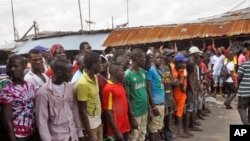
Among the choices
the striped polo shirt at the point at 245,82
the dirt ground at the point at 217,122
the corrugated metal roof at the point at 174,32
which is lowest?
the dirt ground at the point at 217,122

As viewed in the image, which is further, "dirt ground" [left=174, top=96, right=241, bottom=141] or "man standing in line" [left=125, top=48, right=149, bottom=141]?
"dirt ground" [left=174, top=96, right=241, bottom=141]

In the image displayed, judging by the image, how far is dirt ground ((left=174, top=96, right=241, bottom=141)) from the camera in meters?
7.14

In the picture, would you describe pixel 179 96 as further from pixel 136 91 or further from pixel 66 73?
pixel 66 73

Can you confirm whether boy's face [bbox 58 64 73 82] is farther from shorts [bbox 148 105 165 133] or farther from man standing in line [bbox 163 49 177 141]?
man standing in line [bbox 163 49 177 141]

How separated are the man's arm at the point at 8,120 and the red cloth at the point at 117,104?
1.27 metres

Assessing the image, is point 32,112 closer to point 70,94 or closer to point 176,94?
point 70,94

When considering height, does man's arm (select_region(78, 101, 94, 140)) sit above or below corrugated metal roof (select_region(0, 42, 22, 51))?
below

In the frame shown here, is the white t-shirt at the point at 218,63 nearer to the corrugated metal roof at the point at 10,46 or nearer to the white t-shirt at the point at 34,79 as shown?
the white t-shirt at the point at 34,79

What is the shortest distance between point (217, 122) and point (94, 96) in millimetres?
5449

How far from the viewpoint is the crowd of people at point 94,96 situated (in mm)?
3385

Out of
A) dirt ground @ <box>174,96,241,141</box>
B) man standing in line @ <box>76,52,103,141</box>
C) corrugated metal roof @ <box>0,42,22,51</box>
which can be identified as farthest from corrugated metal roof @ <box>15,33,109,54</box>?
man standing in line @ <box>76,52,103,141</box>

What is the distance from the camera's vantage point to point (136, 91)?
5.01 metres

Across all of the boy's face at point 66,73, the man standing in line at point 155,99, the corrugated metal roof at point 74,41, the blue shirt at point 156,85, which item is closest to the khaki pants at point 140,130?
Result: the man standing in line at point 155,99

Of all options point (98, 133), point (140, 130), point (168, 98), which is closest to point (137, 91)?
point (140, 130)
